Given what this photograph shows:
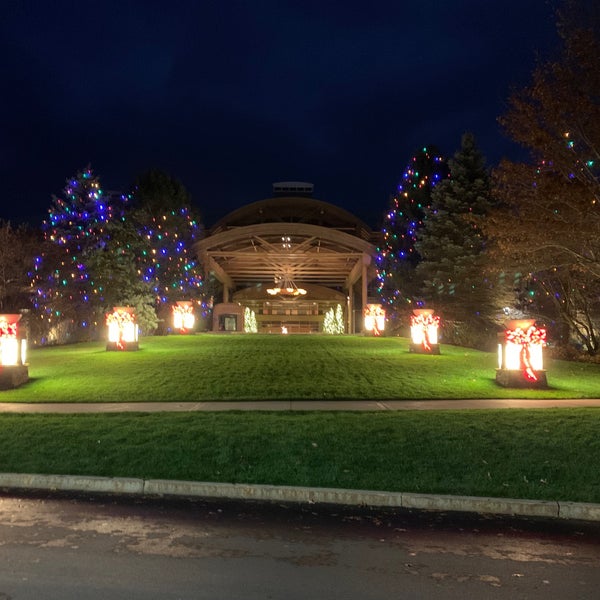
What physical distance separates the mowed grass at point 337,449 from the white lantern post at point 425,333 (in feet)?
41.4

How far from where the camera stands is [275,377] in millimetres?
16906

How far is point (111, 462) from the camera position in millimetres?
8750

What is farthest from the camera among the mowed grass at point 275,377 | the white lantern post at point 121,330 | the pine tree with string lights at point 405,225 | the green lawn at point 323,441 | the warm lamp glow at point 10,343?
the pine tree with string lights at point 405,225

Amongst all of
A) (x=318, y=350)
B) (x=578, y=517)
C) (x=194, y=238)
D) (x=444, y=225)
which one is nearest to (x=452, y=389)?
(x=578, y=517)

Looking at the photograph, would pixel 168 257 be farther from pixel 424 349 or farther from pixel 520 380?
pixel 520 380

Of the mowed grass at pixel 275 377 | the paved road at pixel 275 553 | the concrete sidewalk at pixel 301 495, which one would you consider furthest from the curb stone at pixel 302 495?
the mowed grass at pixel 275 377

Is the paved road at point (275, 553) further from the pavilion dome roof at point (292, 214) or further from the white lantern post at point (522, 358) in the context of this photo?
the pavilion dome roof at point (292, 214)

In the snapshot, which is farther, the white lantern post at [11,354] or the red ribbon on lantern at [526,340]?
the red ribbon on lantern at [526,340]

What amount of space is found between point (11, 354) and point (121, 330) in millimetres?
9767

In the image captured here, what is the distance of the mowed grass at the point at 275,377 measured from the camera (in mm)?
14602

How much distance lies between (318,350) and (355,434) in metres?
14.8

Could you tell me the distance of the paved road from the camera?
4.78 m

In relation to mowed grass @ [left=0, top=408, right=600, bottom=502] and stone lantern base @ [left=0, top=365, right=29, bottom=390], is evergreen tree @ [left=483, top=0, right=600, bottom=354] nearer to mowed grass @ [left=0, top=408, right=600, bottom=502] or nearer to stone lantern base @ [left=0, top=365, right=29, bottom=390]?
mowed grass @ [left=0, top=408, right=600, bottom=502]

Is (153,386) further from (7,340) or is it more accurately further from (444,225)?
(444,225)
